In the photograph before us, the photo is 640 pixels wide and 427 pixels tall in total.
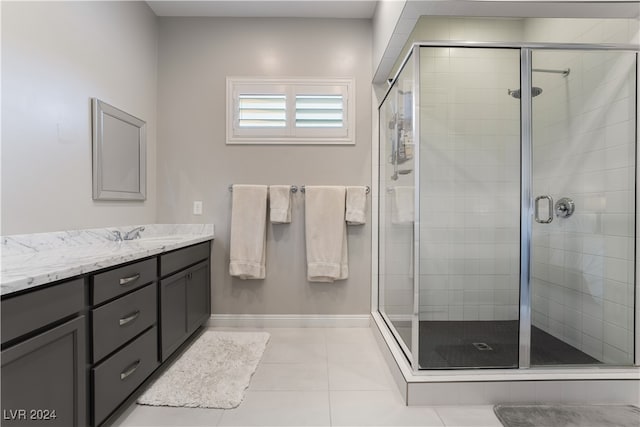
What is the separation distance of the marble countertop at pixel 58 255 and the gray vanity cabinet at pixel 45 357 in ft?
0.17

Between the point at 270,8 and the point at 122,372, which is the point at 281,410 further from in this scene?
the point at 270,8

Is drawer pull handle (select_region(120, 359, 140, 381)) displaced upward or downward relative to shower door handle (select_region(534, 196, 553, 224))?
downward

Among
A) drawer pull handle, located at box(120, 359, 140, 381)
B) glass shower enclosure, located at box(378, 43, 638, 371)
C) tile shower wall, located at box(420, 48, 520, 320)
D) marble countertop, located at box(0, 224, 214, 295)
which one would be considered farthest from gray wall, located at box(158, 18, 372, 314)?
drawer pull handle, located at box(120, 359, 140, 381)

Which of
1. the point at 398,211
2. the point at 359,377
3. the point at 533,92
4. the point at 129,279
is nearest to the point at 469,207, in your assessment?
the point at 398,211

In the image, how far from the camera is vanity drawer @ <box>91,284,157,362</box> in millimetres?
1290

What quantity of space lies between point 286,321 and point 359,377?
3.17ft

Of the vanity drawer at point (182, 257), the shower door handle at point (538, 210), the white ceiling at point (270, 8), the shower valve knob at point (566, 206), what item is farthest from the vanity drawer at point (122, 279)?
the shower valve knob at point (566, 206)

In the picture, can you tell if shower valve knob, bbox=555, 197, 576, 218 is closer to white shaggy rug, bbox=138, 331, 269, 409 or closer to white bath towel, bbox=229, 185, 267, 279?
white bath towel, bbox=229, 185, 267, 279

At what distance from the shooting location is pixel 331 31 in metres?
2.68

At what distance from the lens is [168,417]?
1.52 meters

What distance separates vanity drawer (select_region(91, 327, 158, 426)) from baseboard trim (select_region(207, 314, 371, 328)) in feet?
3.07

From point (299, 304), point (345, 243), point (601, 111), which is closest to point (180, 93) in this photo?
point (345, 243)

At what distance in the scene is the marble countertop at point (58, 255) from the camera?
3.25ft

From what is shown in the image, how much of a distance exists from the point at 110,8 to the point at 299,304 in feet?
8.43
